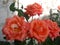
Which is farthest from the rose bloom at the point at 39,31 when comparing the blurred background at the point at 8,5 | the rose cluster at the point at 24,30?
the blurred background at the point at 8,5

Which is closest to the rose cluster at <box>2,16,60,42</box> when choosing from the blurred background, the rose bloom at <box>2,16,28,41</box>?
the rose bloom at <box>2,16,28,41</box>

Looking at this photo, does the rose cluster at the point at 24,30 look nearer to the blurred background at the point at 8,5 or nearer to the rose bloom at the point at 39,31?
the rose bloom at the point at 39,31

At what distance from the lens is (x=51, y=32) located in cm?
46

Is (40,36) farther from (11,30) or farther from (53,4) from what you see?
(53,4)

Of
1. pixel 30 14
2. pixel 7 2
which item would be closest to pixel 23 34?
pixel 30 14

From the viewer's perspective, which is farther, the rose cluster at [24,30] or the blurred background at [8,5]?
the blurred background at [8,5]

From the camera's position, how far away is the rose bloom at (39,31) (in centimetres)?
40

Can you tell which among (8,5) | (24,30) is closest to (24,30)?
(24,30)

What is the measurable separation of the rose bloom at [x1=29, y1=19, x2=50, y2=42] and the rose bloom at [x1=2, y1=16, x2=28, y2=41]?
0.02 meters

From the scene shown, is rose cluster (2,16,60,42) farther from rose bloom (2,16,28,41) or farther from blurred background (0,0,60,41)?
blurred background (0,0,60,41)

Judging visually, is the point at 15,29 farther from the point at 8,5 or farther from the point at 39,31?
the point at 8,5

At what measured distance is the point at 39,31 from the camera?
41 centimetres

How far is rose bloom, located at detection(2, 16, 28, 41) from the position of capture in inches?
16.1

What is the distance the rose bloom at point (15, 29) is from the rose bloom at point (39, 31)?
18 millimetres
